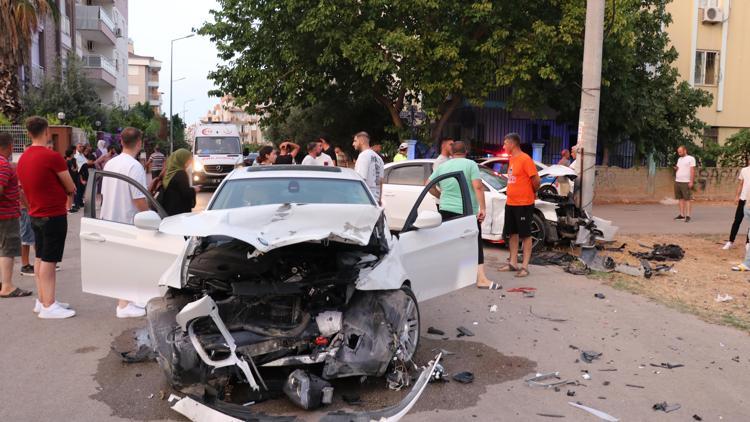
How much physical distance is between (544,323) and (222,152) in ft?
66.6

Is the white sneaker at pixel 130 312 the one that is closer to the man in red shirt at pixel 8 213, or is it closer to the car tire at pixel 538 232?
the man in red shirt at pixel 8 213

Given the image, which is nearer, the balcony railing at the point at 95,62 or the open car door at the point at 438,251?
the open car door at the point at 438,251

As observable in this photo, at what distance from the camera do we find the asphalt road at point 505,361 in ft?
14.7

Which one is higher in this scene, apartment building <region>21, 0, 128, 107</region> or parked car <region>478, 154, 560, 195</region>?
apartment building <region>21, 0, 128, 107</region>

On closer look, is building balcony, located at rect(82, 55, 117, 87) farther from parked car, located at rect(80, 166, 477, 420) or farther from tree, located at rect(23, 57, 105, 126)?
parked car, located at rect(80, 166, 477, 420)

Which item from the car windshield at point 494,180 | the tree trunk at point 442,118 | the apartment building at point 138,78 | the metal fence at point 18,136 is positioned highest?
the apartment building at point 138,78

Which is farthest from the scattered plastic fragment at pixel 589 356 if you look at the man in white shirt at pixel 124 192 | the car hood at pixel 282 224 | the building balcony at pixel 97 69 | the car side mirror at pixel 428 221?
the building balcony at pixel 97 69

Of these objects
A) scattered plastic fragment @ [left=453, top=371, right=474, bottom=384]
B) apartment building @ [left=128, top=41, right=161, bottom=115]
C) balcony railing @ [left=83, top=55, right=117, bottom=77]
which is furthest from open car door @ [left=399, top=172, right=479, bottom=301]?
apartment building @ [left=128, top=41, right=161, bottom=115]

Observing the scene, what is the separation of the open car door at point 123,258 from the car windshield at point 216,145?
20.0 m

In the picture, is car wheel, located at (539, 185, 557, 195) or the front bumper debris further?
car wheel, located at (539, 185, 557, 195)

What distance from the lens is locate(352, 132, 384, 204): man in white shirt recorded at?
9.16 m

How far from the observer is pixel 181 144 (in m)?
66.6

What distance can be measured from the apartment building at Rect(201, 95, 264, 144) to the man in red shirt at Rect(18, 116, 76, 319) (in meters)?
15.0

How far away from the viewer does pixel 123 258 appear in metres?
5.52
